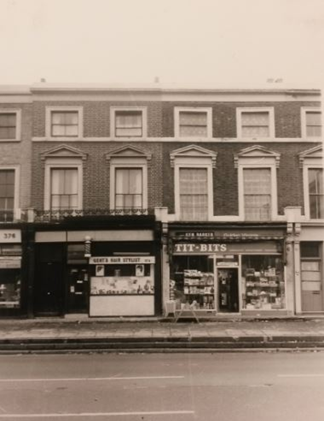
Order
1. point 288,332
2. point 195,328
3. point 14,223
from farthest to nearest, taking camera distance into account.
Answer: point 14,223 < point 195,328 < point 288,332

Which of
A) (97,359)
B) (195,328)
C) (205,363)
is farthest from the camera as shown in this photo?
(195,328)

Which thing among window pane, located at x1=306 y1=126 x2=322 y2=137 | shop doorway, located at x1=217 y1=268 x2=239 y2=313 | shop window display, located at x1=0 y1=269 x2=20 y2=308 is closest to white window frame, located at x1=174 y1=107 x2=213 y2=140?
window pane, located at x1=306 y1=126 x2=322 y2=137

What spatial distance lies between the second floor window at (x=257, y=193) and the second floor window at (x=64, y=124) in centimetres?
754

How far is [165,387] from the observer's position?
884 centimetres

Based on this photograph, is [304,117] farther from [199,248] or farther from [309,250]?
[199,248]

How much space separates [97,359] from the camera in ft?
40.0

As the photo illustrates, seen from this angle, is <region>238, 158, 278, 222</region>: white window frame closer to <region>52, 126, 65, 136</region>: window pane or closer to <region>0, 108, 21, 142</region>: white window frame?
<region>52, 126, 65, 136</region>: window pane

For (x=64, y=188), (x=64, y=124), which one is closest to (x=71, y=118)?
(x=64, y=124)

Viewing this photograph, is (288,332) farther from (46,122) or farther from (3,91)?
(3,91)

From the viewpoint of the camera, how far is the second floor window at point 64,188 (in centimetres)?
2062

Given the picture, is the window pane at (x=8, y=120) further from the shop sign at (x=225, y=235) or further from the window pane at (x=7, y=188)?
the shop sign at (x=225, y=235)

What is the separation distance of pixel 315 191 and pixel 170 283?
7323 millimetres

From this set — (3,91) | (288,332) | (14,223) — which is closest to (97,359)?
(288,332)

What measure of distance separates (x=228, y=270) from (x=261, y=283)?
1.49 metres
